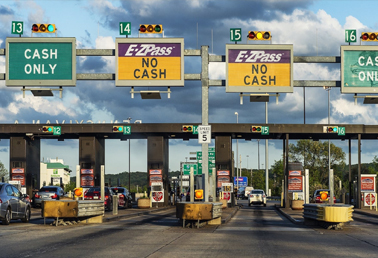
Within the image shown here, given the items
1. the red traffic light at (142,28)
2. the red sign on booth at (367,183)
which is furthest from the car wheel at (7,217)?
the red sign on booth at (367,183)

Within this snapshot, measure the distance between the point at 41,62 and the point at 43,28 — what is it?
1609mm

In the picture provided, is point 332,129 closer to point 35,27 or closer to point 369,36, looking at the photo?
point 369,36

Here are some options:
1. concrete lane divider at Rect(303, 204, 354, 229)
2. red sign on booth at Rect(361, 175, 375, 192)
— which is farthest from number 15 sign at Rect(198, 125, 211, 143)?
red sign on booth at Rect(361, 175, 375, 192)

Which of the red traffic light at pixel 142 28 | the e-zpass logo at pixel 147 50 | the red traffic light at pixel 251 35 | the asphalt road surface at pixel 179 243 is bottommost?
the asphalt road surface at pixel 179 243

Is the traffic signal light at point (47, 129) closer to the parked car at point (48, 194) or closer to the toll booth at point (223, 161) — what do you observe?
the parked car at point (48, 194)

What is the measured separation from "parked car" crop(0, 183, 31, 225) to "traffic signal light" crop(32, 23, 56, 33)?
24.8 ft

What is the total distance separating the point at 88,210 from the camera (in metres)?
23.2

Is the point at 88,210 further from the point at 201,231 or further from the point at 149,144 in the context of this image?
the point at 149,144

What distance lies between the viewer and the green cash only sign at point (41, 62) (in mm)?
26297

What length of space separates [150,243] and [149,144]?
40.1m

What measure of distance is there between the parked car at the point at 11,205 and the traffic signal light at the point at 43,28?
7560 mm

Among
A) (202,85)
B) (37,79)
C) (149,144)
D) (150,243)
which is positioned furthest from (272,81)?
(149,144)

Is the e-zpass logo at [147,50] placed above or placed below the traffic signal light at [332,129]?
above

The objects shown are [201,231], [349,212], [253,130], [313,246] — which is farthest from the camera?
[253,130]
